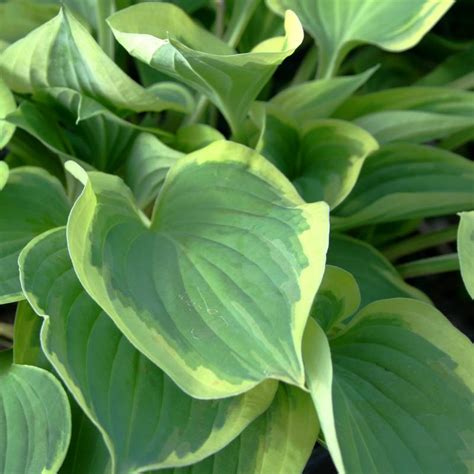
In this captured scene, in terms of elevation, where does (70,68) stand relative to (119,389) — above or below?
above

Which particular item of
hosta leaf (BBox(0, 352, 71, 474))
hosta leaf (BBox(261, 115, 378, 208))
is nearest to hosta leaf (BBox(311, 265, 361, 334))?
hosta leaf (BBox(261, 115, 378, 208))

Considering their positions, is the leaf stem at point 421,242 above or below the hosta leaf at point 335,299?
below

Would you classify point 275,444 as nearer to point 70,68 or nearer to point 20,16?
point 70,68

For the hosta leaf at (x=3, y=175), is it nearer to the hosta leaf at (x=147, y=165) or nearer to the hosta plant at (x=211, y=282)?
the hosta plant at (x=211, y=282)

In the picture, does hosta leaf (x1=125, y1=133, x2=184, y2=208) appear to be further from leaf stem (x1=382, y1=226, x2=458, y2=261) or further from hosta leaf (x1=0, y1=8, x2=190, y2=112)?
leaf stem (x1=382, y1=226, x2=458, y2=261)

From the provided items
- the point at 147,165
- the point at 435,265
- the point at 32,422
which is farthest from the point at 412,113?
the point at 32,422

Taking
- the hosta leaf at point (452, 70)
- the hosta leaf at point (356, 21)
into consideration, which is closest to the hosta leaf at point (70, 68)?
the hosta leaf at point (356, 21)

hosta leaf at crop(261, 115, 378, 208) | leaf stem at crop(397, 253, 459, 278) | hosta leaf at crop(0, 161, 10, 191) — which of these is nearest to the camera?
hosta leaf at crop(0, 161, 10, 191)
